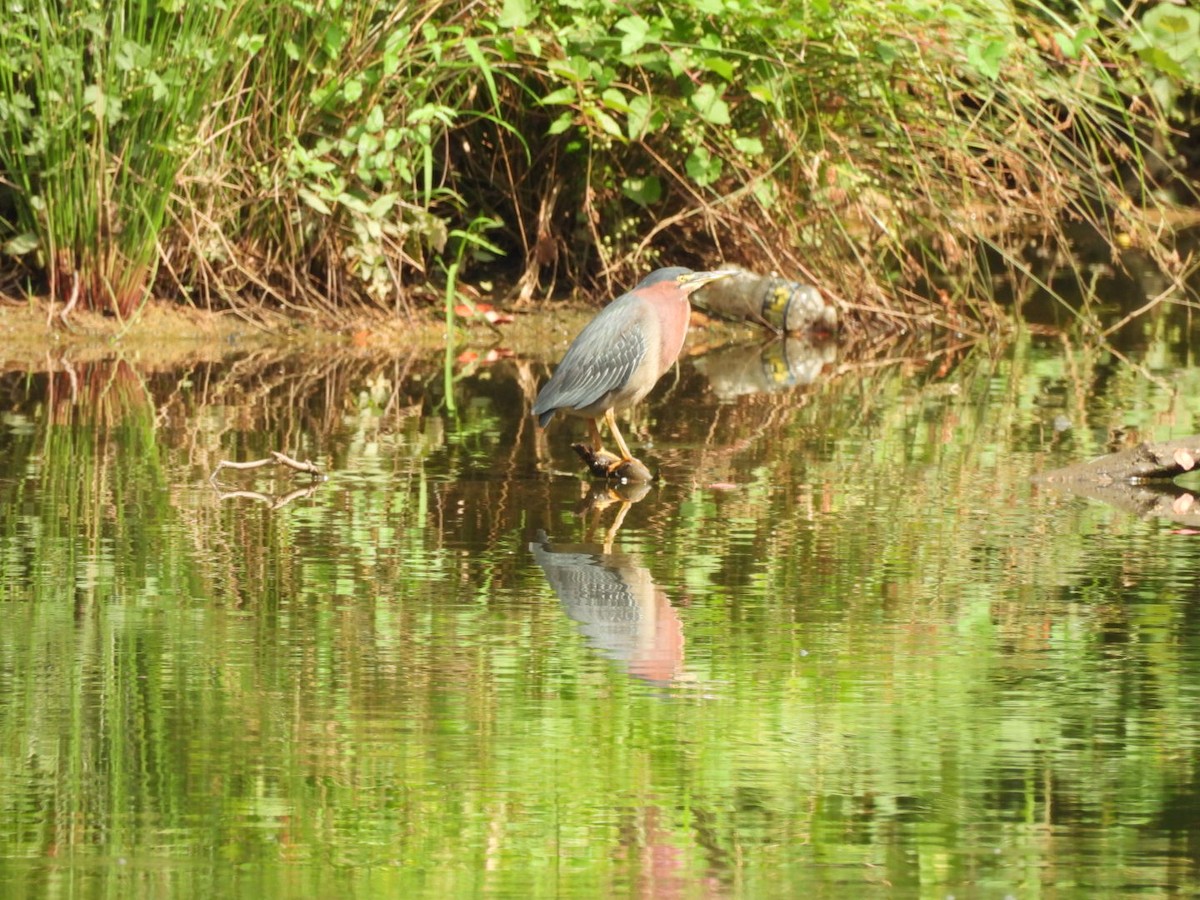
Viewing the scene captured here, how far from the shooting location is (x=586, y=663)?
432 cm

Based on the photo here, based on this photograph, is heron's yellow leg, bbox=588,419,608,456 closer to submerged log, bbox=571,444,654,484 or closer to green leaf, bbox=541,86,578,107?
submerged log, bbox=571,444,654,484

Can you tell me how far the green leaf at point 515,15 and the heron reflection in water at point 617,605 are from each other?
4.17 m

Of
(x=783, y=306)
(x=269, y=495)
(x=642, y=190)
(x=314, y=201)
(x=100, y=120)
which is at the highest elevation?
(x=100, y=120)

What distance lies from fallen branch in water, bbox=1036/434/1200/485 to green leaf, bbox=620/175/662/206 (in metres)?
4.03

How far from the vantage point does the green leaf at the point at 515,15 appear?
Answer: 31.4ft

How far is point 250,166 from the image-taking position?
984 cm

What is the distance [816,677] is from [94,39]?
6.05m

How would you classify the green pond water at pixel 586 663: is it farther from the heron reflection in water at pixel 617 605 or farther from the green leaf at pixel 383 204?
the green leaf at pixel 383 204

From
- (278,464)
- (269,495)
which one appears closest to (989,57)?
(278,464)

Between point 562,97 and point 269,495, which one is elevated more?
point 562,97

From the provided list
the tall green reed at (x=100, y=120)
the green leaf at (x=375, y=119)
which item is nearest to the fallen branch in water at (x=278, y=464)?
the tall green reed at (x=100, y=120)

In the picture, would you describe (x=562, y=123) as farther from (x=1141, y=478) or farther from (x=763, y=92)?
(x=1141, y=478)

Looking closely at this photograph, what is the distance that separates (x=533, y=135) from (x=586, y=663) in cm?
671

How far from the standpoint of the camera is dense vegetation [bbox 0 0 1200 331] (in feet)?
30.9
